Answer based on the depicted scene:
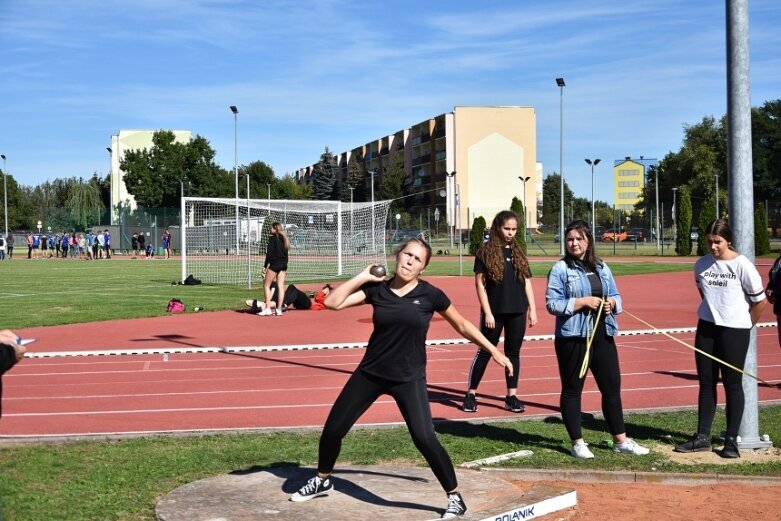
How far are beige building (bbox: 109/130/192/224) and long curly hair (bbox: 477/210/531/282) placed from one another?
98509 millimetres

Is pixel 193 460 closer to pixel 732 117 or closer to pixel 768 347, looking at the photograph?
pixel 732 117

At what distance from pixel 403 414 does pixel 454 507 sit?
24.9 inches

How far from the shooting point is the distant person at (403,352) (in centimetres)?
558

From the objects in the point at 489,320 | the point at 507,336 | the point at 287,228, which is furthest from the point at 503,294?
the point at 287,228

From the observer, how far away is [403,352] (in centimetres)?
563

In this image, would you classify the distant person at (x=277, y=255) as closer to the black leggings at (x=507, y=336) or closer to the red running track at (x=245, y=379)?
the red running track at (x=245, y=379)

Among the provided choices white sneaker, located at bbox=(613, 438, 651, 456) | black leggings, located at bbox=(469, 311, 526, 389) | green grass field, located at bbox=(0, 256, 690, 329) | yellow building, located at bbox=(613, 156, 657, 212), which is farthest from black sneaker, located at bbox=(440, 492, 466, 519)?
yellow building, located at bbox=(613, 156, 657, 212)

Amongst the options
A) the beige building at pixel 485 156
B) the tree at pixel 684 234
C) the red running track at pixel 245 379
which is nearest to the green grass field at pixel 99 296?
the red running track at pixel 245 379

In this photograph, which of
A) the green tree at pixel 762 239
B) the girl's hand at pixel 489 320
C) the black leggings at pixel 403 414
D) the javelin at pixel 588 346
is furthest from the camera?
the green tree at pixel 762 239

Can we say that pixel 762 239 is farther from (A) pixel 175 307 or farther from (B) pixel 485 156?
(B) pixel 485 156

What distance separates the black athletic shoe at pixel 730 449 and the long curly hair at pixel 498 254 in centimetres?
246

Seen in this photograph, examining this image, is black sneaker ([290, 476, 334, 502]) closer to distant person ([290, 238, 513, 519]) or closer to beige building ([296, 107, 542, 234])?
distant person ([290, 238, 513, 519])

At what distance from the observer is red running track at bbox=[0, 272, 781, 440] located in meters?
8.89

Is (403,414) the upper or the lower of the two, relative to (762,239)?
lower
